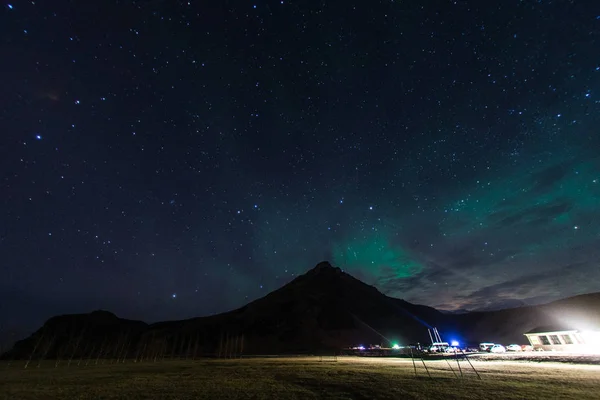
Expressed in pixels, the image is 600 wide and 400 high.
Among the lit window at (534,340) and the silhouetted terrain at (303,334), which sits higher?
the silhouetted terrain at (303,334)

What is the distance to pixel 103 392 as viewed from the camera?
23516mm

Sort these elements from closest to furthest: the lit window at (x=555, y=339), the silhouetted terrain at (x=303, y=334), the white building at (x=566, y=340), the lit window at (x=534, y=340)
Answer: the white building at (x=566, y=340) → the lit window at (x=555, y=339) → the lit window at (x=534, y=340) → the silhouetted terrain at (x=303, y=334)

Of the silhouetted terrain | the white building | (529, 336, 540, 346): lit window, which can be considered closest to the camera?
the white building

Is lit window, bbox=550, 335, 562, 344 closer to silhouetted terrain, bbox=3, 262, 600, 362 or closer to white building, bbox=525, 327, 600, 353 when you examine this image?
white building, bbox=525, 327, 600, 353

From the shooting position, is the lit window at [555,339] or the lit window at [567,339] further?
the lit window at [555,339]

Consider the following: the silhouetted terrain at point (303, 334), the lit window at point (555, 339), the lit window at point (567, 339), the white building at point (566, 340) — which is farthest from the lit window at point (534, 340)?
the silhouetted terrain at point (303, 334)

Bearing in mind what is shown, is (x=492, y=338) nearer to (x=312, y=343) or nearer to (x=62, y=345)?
(x=312, y=343)

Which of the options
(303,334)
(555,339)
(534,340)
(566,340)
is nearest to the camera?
(566,340)

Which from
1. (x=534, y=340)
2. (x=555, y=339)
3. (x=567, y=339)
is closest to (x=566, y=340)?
(x=567, y=339)

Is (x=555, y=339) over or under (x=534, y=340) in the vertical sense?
under

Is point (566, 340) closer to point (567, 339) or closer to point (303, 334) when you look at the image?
point (567, 339)

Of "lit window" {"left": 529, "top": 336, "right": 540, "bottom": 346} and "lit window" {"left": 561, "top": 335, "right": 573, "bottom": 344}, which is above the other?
"lit window" {"left": 529, "top": 336, "right": 540, "bottom": 346}

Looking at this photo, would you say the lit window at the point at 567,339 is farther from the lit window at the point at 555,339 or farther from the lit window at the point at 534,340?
the lit window at the point at 534,340

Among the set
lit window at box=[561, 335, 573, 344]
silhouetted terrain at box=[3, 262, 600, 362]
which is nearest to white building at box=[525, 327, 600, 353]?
lit window at box=[561, 335, 573, 344]
